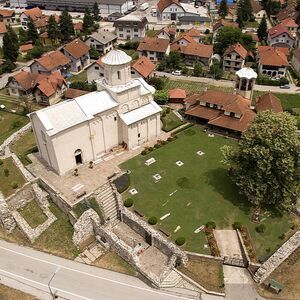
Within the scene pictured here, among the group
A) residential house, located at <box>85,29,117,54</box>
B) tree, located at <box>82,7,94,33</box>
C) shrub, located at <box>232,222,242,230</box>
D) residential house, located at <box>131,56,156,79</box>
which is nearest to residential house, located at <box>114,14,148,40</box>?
residential house, located at <box>85,29,117,54</box>

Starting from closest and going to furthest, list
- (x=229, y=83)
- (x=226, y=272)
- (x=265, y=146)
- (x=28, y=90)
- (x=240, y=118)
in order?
(x=226, y=272) → (x=265, y=146) → (x=240, y=118) → (x=28, y=90) → (x=229, y=83)

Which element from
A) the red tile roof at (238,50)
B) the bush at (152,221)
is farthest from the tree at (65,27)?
the bush at (152,221)

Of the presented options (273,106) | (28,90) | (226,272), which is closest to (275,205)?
(226,272)

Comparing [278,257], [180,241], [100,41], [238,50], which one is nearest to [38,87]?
[100,41]

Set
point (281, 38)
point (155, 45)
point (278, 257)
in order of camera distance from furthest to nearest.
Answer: point (281, 38) → point (155, 45) → point (278, 257)

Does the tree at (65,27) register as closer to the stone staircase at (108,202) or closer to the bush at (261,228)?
the stone staircase at (108,202)

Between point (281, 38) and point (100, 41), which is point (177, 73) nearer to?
point (100, 41)

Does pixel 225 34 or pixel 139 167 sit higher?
pixel 225 34

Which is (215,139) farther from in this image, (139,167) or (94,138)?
(94,138)
